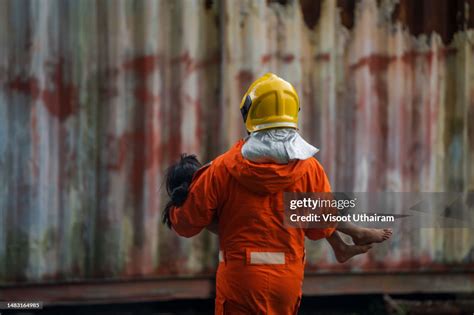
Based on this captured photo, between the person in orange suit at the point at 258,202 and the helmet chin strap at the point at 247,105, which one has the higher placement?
the helmet chin strap at the point at 247,105

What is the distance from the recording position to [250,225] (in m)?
3.20

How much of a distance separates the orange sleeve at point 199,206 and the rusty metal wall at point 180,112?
5.78ft

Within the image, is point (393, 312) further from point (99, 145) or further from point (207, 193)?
point (207, 193)

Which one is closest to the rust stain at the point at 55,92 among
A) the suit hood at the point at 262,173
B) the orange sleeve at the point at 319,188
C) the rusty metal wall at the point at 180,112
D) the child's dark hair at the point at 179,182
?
the rusty metal wall at the point at 180,112

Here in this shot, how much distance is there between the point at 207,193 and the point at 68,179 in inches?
76.0

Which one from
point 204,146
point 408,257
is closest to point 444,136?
point 408,257

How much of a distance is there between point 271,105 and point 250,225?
0.49 metres

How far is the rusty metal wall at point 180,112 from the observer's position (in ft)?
15.8

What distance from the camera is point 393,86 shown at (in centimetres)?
539

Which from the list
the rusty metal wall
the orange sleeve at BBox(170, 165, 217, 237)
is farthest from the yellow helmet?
the rusty metal wall

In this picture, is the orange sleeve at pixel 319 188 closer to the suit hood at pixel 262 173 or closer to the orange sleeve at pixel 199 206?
the suit hood at pixel 262 173

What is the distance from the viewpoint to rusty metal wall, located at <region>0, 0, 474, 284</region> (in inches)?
190

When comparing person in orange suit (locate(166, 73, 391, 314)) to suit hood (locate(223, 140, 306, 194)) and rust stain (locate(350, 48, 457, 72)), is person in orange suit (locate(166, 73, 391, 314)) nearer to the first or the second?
suit hood (locate(223, 140, 306, 194))

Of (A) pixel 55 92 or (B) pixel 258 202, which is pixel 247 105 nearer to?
(B) pixel 258 202
